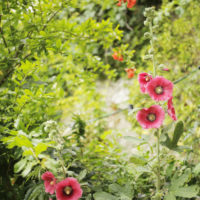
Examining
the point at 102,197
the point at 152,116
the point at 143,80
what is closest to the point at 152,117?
the point at 152,116

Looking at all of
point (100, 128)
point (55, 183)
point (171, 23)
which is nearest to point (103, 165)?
point (55, 183)

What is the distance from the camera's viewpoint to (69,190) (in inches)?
25.4

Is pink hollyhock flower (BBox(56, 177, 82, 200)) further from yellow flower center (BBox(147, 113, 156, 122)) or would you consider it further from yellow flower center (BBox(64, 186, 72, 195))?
yellow flower center (BBox(147, 113, 156, 122))

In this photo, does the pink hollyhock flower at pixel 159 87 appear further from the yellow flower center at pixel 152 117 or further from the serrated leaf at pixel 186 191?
the serrated leaf at pixel 186 191

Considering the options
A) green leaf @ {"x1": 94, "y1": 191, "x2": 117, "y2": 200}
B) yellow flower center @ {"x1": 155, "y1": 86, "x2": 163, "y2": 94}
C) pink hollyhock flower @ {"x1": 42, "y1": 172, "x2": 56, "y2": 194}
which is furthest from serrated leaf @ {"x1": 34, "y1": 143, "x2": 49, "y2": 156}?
yellow flower center @ {"x1": 155, "y1": 86, "x2": 163, "y2": 94}

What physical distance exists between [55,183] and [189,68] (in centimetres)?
213

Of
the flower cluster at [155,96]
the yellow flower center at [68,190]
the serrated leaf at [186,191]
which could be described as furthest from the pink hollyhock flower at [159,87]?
the yellow flower center at [68,190]

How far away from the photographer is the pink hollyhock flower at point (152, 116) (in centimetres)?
69

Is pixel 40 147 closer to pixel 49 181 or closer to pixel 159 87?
pixel 49 181

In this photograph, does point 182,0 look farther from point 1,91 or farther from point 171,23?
point 1,91

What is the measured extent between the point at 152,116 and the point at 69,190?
339mm

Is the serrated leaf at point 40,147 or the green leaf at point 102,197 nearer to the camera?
the serrated leaf at point 40,147

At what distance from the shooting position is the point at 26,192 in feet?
2.59

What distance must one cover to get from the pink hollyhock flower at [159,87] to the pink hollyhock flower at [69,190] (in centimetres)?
36
